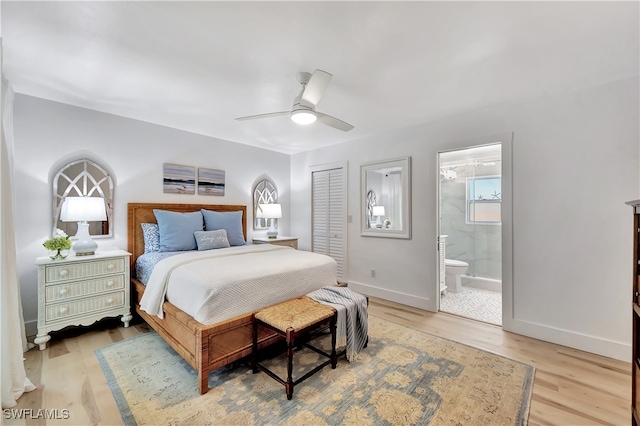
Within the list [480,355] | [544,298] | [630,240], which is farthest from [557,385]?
[630,240]

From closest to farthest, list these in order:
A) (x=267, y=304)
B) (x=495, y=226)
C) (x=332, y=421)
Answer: (x=332, y=421) → (x=267, y=304) → (x=495, y=226)

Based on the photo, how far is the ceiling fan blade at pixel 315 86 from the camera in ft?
6.34

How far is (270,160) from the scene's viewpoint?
495 centimetres

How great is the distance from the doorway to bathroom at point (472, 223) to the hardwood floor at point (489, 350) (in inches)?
54.4

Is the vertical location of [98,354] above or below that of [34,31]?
below

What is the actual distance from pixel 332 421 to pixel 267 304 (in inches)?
37.7

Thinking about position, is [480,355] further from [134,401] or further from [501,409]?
[134,401]

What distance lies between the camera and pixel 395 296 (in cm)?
377

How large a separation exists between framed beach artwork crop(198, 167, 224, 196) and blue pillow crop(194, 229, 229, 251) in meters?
0.90

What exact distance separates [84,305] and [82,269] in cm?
35

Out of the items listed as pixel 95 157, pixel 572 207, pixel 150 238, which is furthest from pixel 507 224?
pixel 95 157

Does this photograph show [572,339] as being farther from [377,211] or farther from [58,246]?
[58,246]

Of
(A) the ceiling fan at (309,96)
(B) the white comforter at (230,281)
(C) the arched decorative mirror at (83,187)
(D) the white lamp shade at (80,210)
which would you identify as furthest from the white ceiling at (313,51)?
(B) the white comforter at (230,281)

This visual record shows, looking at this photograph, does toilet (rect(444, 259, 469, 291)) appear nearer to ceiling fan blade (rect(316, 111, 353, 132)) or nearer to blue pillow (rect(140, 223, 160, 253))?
ceiling fan blade (rect(316, 111, 353, 132))
